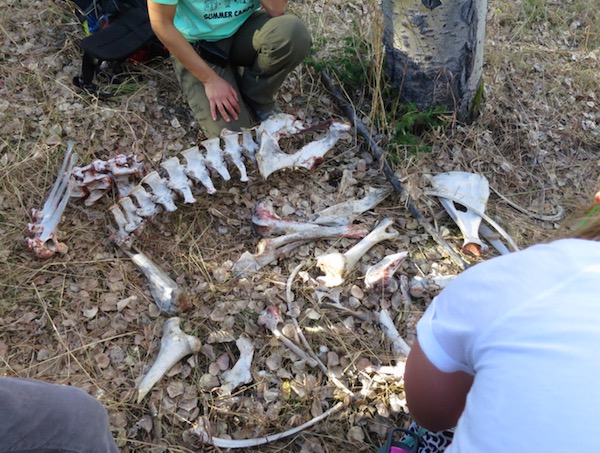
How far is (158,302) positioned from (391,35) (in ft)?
6.53

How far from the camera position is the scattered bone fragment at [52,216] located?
255 cm

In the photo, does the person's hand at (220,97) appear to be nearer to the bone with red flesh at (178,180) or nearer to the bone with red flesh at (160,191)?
the bone with red flesh at (178,180)

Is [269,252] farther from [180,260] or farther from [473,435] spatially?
[473,435]

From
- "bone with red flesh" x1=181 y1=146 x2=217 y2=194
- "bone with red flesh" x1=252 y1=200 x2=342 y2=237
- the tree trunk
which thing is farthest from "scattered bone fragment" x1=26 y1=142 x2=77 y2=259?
the tree trunk

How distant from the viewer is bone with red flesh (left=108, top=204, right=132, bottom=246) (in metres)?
2.60

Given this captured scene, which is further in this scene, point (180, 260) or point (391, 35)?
point (391, 35)

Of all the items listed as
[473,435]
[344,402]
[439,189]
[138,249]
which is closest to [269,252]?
[138,249]

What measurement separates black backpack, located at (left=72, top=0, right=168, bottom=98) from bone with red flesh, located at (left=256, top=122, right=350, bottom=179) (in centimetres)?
107

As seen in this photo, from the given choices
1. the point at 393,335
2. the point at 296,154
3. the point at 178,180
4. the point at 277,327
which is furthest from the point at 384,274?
the point at 178,180

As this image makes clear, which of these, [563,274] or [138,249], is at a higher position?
[563,274]

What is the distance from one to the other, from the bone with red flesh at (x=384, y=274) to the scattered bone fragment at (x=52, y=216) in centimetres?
148

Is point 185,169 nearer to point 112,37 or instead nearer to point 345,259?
point 345,259

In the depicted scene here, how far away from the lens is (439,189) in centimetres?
302

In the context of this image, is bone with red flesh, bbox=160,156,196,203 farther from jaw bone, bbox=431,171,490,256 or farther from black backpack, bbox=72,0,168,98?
jaw bone, bbox=431,171,490,256
